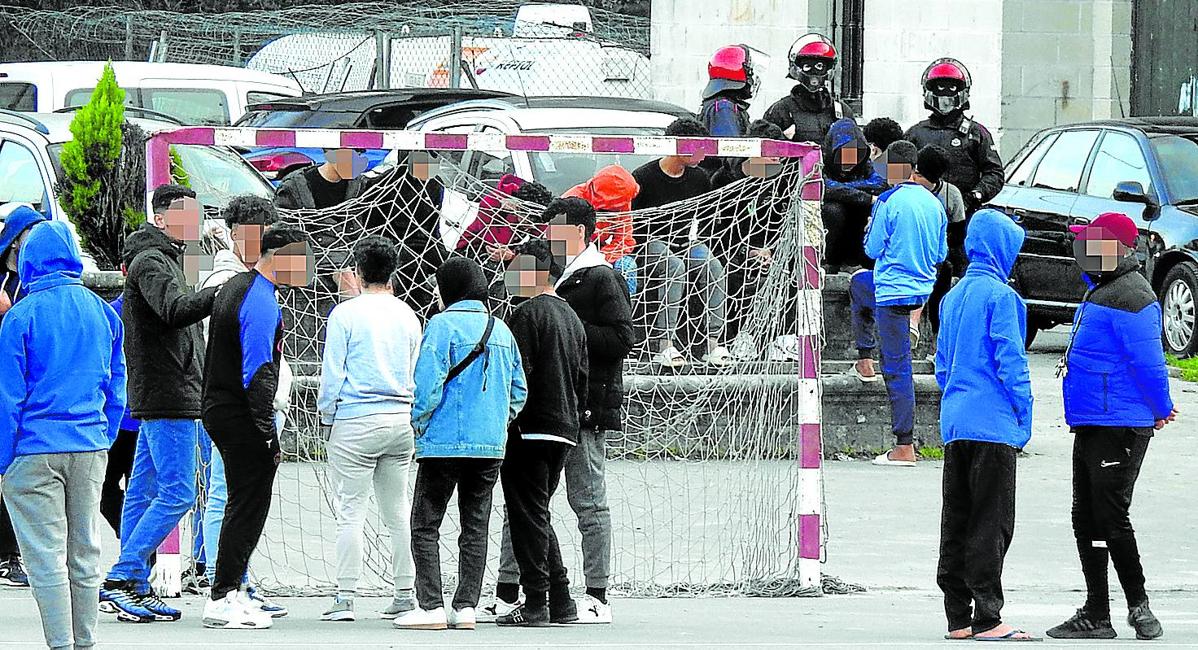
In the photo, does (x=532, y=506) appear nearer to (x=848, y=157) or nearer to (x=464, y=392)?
(x=464, y=392)

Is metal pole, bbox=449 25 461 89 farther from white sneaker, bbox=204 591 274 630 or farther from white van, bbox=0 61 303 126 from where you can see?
white sneaker, bbox=204 591 274 630

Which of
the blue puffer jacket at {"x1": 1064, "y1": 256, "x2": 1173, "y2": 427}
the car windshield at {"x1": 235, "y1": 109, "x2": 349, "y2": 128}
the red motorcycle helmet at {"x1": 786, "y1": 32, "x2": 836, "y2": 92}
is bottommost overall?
the blue puffer jacket at {"x1": 1064, "y1": 256, "x2": 1173, "y2": 427}

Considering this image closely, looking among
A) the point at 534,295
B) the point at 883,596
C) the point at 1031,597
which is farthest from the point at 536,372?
the point at 1031,597

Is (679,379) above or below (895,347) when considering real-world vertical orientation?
below

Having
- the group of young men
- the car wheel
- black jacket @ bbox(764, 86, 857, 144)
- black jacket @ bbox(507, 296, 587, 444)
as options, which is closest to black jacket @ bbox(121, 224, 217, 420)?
the group of young men

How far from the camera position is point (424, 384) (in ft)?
25.1

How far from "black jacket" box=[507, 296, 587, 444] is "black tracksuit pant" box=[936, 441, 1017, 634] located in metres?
1.53

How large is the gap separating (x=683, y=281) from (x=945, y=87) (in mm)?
3367

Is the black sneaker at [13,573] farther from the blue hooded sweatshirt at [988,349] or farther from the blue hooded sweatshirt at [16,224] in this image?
the blue hooded sweatshirt at [988,349]

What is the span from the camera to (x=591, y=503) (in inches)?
321

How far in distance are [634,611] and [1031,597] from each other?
1.85 m

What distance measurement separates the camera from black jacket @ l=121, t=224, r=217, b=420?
25.8 ft

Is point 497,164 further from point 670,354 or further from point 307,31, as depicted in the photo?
point 307,31

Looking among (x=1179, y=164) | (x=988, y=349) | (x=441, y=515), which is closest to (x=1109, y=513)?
(x=988, y=349)
